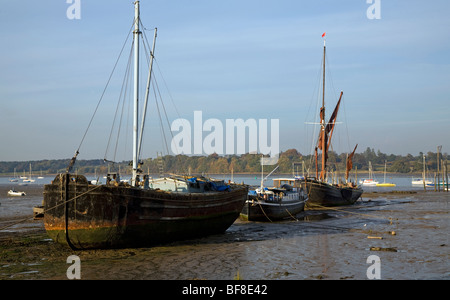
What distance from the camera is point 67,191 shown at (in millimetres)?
19125

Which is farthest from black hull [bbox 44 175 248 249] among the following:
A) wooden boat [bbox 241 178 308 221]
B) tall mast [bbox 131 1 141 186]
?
wooden boat [bbox 241 178 308 221]

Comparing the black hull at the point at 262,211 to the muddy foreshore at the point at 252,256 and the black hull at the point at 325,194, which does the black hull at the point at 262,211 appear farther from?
the black hull at the point at 325,194

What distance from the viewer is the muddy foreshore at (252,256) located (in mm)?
16312

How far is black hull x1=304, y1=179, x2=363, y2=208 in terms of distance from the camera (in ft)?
163

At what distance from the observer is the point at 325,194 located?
5116cm

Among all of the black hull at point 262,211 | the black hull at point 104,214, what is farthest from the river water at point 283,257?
the black hull at point 262,211

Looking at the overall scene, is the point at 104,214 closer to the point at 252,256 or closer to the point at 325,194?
the point at 252,256

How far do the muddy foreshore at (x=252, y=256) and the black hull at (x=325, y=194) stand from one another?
21.1 m

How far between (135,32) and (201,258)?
11829mm

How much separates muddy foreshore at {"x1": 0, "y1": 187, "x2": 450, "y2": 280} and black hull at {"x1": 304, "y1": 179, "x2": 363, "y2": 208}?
21.1 meters

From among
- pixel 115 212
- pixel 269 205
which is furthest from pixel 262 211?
pixel 115 212

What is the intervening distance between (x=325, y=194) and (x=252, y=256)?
107ft

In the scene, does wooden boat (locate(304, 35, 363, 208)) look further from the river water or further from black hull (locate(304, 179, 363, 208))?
the river water
